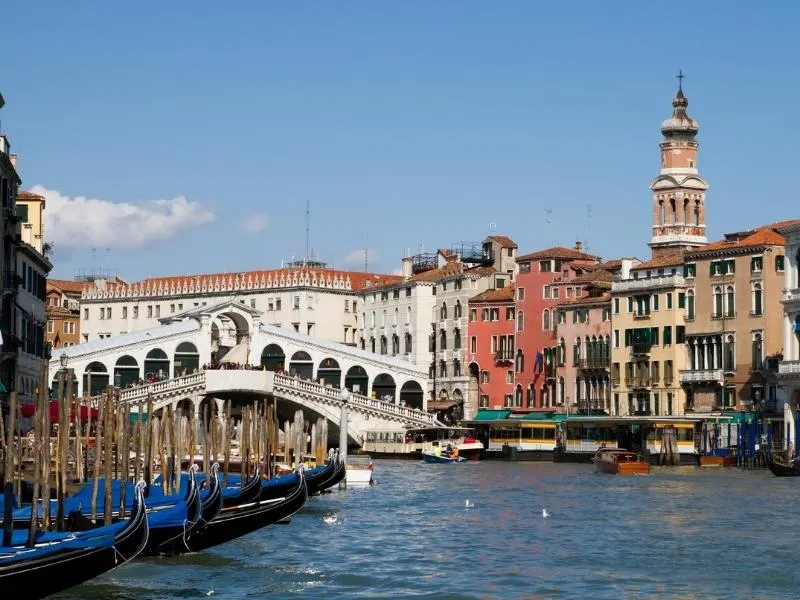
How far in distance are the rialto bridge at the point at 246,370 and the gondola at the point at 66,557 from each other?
136ft

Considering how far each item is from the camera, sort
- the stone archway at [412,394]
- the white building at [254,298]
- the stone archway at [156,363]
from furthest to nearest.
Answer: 1. the white building at [254,298]
2. the stone archway at [412,394]
3. the stone archway at [156,363]

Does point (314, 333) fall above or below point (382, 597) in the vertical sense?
above

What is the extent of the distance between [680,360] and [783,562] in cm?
3645

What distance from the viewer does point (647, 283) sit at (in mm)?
63906

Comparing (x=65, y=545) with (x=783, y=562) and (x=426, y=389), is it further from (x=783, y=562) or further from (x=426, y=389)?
(x=426, y=389)

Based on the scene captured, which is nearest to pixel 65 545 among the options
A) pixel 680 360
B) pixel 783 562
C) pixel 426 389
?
pixel 783 562

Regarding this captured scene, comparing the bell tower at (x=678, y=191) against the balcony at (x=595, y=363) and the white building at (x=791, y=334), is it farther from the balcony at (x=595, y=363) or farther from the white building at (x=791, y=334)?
the white building at (x=791, y=334)

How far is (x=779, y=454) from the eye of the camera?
161 ft

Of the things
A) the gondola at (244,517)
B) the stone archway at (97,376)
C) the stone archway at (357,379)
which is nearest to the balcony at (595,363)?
the stone archway at (357,379)

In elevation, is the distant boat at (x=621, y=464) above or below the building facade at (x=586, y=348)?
below

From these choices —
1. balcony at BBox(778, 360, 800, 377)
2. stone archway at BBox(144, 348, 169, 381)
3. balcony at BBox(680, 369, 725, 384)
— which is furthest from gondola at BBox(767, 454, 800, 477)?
stone archway at BBox(144, 348, 169, 381)

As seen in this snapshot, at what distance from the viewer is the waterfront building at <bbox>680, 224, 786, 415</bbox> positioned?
5791 cm

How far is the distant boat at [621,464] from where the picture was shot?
165 feet

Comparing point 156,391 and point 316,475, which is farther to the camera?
point 156,391
